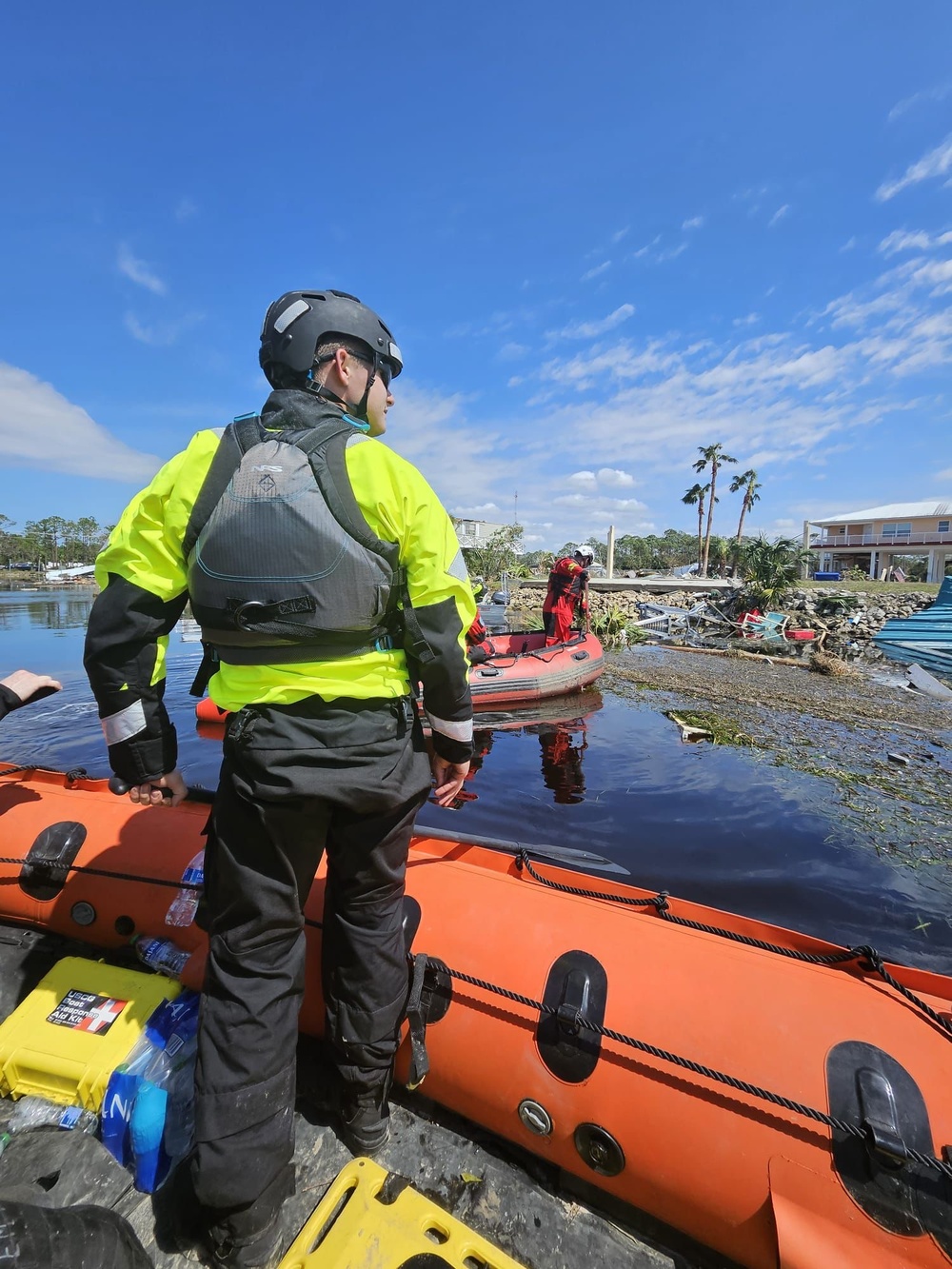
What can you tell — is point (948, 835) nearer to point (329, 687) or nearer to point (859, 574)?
point (329, 687)

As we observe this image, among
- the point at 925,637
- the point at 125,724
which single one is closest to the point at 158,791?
the point at 125,724

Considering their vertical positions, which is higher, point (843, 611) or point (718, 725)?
point (843, 611)

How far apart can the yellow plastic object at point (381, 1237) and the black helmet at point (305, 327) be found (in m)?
2.35

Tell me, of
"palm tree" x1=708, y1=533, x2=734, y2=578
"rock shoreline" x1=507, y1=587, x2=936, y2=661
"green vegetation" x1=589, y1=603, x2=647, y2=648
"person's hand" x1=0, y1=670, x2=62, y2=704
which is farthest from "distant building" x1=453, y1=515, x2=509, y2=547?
"person's hand" x1=0, y1=670, x2=62, y2=704

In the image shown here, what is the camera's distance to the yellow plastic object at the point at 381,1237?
1358 millimetres

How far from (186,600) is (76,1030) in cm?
153

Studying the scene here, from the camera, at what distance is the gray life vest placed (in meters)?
1.47

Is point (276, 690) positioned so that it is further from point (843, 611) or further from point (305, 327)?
point (843, 611)

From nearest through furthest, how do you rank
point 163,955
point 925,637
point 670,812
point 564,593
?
point 163,955 → point 670,812 → point 564,593 → point 925,637

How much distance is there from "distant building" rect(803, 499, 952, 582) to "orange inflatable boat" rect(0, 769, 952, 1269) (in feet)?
159

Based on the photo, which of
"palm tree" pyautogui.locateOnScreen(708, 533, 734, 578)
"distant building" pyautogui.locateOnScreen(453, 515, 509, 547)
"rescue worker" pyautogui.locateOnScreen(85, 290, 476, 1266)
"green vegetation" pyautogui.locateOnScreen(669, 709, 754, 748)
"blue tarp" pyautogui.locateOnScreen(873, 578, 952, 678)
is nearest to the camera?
"rescue worker" pyautogui.locateOnScreen(85, 290, 476, 1266)

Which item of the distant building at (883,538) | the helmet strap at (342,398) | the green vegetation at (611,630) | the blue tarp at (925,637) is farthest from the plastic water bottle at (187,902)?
the distant building at (883,538)

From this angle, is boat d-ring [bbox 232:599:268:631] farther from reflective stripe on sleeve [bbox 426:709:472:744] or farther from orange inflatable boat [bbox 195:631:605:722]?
orange inflatable boat [bbox 195:631:605:722]

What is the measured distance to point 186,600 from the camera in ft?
5.61
